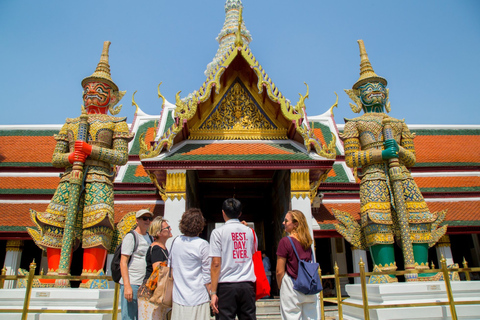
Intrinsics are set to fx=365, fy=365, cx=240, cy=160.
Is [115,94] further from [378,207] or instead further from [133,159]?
[378,207]

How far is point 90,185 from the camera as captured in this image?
5484 millimetres

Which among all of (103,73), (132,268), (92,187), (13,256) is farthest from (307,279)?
(13,256)

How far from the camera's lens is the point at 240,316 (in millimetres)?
2889

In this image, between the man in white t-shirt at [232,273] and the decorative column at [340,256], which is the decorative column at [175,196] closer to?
the man in white t-shirt at [232,273]

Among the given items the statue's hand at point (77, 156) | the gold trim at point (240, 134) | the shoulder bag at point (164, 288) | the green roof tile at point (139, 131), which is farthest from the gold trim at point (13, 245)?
the shoulder bag at point (164, 288)

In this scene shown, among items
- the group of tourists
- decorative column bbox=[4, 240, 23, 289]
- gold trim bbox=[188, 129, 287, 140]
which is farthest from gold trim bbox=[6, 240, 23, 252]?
the group of tourists

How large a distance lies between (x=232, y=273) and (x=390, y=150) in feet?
12.7

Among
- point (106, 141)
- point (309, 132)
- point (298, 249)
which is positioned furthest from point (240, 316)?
point (309, 132)

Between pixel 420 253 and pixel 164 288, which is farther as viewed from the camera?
pixel 420 253

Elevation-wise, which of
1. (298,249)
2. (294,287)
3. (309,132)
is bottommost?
(294,287)

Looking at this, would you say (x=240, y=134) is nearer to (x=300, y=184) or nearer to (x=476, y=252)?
(x=300, y=184)

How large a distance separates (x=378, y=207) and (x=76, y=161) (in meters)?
4.61

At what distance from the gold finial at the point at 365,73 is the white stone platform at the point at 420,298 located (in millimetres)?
3501

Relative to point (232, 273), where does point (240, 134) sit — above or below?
above
